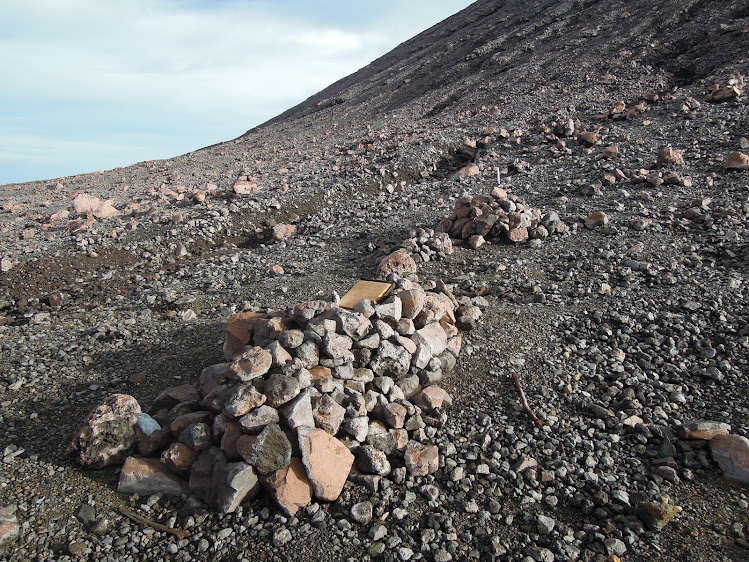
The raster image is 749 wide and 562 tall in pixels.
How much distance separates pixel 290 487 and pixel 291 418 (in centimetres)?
43

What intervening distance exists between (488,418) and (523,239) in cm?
372

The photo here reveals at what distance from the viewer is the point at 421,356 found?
13.5ft

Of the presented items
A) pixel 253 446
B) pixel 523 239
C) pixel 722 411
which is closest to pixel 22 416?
pixel 253 446

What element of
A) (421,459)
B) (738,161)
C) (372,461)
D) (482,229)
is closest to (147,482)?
(372,461)

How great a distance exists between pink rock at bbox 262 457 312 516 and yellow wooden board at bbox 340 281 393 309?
1.62 metres

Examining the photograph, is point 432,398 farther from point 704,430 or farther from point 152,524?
point 152,524

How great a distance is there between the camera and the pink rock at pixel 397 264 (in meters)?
6.19

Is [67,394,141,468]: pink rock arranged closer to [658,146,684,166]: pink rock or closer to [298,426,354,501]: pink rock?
[298,426,354,501]: pink rock

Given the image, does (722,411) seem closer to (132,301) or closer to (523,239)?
(523,239)

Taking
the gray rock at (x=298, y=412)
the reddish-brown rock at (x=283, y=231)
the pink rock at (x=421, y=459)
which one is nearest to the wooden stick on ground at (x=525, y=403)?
the pink rock at (x=421, y=459)

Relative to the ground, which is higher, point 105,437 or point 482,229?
point 105,437

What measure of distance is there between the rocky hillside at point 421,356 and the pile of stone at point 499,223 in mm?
50

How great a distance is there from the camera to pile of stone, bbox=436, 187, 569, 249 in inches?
270

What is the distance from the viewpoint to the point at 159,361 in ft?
15.5
